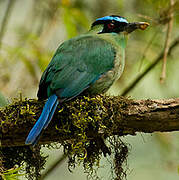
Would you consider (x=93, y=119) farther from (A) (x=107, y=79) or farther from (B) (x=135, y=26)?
(B) (x=135, y=26)

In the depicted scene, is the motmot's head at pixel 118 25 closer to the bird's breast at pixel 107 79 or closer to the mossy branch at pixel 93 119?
the bird's breast at pixel 107 79

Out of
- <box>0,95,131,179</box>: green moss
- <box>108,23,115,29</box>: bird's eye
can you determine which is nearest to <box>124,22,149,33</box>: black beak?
<box>108,23,115,29</box>: bird's eye

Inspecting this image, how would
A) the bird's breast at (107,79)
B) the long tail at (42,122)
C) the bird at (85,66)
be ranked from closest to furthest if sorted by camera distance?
1. the long tail at (42,122)
2. the bird at (85,66)
3. the bird's breast at (107,79)

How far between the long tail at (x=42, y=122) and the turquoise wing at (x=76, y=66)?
169 mm

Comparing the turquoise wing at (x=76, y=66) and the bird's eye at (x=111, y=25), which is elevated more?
the bird's eye at (x=111, y=25)

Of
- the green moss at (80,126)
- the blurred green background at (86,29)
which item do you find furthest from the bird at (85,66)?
the blurred green background at (86,29)

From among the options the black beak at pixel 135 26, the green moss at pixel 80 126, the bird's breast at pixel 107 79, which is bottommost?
the green moss at pixel 80 126

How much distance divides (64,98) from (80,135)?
12.9 inches

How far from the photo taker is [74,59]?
132 inches

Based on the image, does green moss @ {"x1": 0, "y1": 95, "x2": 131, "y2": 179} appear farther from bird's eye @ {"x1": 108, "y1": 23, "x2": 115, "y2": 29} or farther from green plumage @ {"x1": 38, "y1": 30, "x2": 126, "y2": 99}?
bird's eye @ {"x1": 108, "y1": 23, "x2": 115, "y2": 29}

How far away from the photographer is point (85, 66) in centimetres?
336

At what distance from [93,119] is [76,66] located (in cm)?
63

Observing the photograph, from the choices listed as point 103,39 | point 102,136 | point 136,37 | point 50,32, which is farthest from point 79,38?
point 136,37

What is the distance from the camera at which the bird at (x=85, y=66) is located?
9.93 feet
